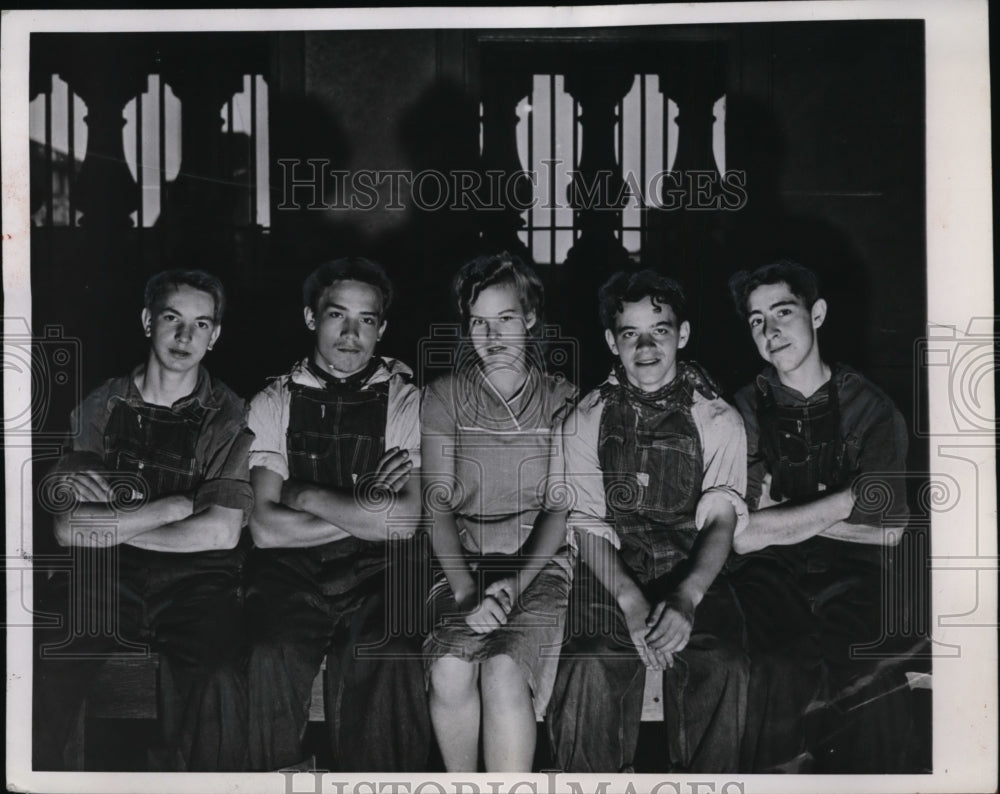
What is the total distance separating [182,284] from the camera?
2369 millimetres

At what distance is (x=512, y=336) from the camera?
2.36 metres

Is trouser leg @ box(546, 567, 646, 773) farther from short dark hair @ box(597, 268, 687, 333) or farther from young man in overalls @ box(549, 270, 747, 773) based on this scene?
Answer: short dark hair @ box(597, 268, 687, 333)

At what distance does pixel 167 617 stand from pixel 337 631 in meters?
0.45

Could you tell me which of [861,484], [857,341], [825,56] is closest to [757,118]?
[825,56]

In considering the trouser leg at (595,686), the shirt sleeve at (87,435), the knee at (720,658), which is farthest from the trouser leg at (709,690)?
the shirt sleeve at (87,435)

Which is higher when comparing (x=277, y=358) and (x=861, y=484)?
(x=277, y=358)

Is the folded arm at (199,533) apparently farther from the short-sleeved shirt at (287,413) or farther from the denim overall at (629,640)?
the denim overall at (629,640)

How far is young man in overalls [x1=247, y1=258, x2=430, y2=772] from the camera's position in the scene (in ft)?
7.68

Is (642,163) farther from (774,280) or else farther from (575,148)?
(774,280)

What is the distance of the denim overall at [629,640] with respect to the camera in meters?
2.34

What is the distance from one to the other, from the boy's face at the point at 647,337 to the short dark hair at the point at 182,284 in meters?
Result: 1.01

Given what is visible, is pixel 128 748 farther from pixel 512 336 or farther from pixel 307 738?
pixel 512 336

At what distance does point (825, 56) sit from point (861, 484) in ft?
3.69

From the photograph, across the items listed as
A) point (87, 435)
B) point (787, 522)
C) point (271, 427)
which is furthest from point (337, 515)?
point (787, 522)
